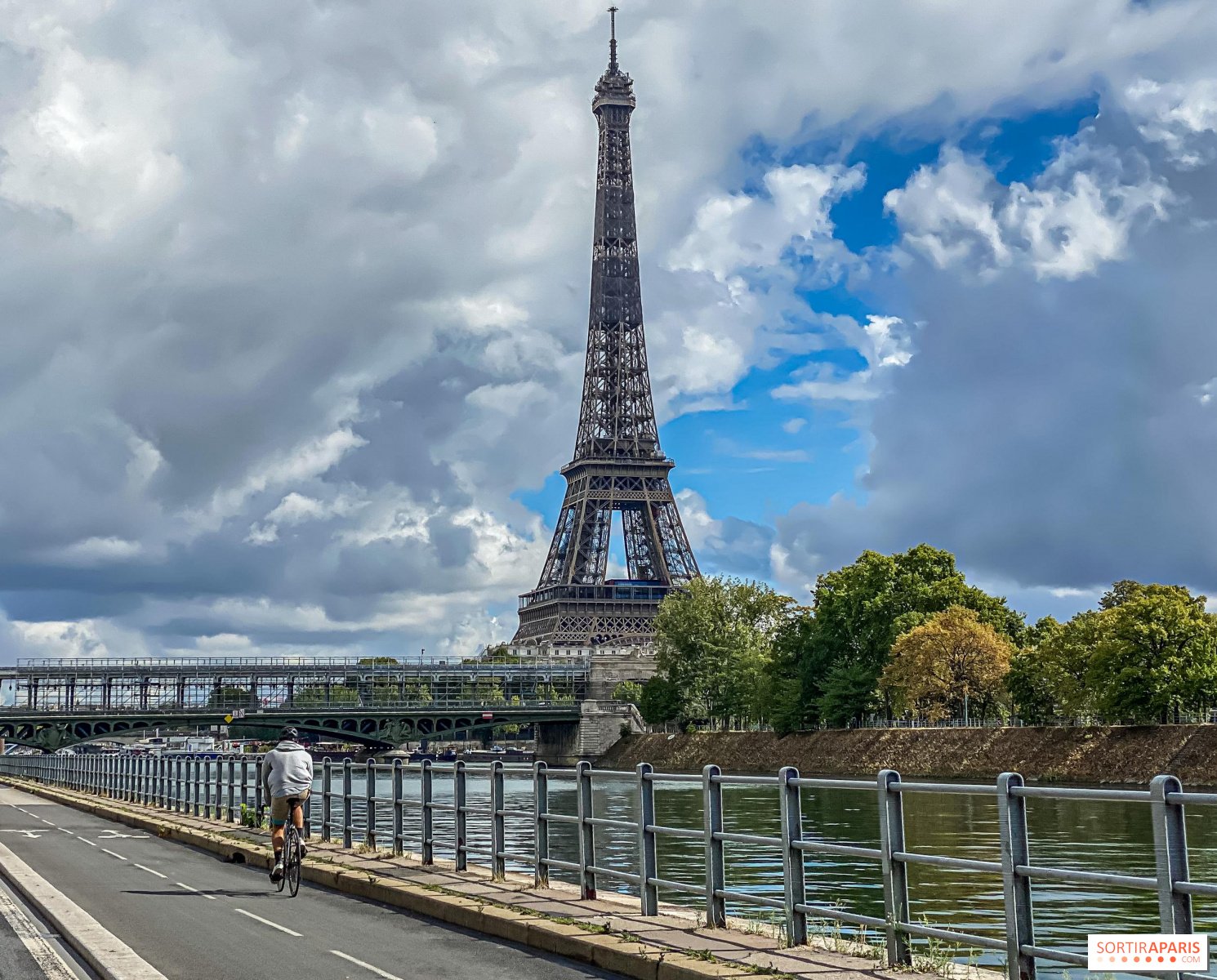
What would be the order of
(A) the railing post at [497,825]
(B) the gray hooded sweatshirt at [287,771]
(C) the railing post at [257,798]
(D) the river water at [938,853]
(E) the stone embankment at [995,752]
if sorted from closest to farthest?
(A) the railing post at [497,825], (B) the gray hooded sweatshirt at [287,771], (D) the river water at [938,853], (C) the railing post at [257,798], (E) the stone embankment at [995,752]

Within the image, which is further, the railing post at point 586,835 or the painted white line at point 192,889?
the painted white line at point 192,889

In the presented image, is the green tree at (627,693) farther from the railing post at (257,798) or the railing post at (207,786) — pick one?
the railing post at (257,798)

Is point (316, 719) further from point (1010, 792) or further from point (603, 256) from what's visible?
point (1010, 792)

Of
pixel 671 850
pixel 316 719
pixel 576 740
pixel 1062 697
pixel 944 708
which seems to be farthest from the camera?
pixel 576 740

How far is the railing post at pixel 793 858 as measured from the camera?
1352 centimetres

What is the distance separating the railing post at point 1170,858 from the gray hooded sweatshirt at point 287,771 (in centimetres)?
1497

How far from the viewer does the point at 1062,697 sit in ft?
269

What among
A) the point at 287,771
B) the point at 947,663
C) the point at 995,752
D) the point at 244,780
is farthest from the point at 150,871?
the point at 947,663

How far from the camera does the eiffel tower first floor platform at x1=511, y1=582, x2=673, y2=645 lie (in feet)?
546

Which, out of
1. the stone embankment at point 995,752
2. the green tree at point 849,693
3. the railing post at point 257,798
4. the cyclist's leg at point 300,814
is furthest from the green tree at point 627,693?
the cyclist's leg at point 300,814

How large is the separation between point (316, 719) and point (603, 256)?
234 ft

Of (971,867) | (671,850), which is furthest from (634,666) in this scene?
(971,867)

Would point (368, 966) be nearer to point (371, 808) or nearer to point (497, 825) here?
point (497, 825)

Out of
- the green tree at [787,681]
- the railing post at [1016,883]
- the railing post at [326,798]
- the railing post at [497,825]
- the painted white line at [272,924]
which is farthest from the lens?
the green tree at [787,681]
